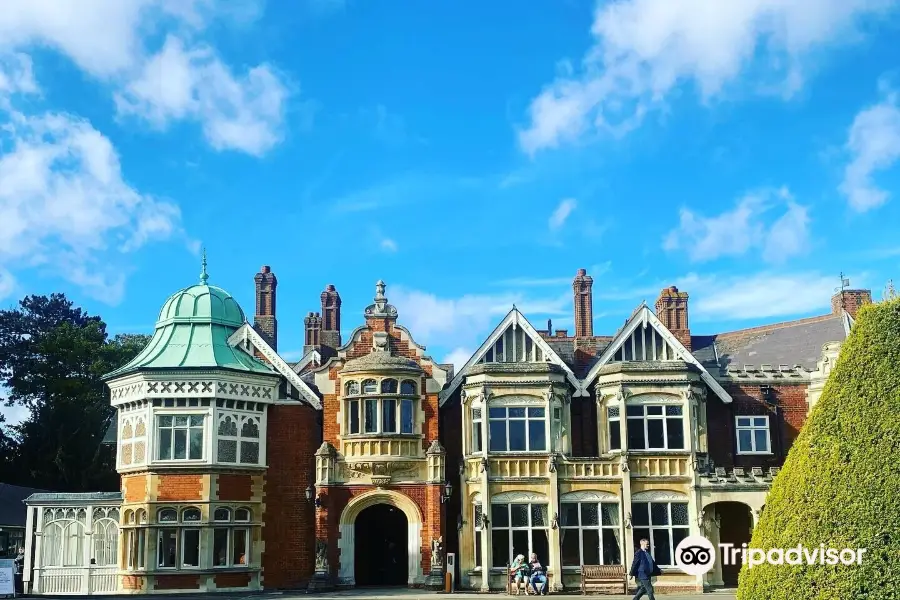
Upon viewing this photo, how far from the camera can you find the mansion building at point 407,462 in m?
29.9

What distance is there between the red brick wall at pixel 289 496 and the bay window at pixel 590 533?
7.77 m

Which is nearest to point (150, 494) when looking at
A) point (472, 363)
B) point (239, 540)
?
point (239, 540)

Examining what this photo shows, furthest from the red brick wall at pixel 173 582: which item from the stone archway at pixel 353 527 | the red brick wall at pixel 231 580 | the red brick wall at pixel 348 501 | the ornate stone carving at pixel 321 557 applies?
the stone archway at pixel 353 527

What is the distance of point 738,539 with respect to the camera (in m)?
32.0

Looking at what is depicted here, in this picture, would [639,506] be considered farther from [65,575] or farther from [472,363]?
[65,575]

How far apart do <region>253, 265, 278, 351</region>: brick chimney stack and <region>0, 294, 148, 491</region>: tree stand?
17.8 metres

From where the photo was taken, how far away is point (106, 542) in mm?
30359

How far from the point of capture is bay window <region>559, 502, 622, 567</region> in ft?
99.3

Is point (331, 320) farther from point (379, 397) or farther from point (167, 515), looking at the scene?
point (167, 515)

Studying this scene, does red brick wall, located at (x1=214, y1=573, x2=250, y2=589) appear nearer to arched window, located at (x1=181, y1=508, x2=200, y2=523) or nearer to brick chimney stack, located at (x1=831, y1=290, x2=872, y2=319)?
arched window, located at (x1=181, y1=508, x2=200, y2=523)

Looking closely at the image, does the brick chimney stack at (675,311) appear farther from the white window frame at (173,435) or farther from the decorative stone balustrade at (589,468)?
the white window frame at (173,435)

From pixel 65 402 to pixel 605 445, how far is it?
105ft

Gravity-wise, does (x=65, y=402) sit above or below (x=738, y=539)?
above

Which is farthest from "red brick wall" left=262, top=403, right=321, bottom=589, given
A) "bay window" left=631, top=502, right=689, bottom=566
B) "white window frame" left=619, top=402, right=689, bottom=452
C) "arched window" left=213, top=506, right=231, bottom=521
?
"bay window" left=631, top=502, right=689, bottom=566
